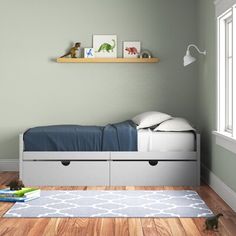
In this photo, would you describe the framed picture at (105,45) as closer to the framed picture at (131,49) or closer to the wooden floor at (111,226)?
the framed picture at (131,49)

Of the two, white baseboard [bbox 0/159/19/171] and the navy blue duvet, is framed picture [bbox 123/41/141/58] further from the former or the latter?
white baseboard [bbox 0/159/19/171]

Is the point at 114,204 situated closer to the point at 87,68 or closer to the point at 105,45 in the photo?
the point at 87,68

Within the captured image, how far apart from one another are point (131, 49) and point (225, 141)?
2018 mm

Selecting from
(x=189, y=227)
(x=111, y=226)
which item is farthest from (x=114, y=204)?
(x=189, y=227)

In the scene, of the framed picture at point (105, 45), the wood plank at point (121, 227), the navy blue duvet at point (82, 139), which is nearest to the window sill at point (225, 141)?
the navy blue duvet at point (82, 139)

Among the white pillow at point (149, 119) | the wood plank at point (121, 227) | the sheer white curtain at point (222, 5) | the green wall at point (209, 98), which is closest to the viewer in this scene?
the wood plank at point (121, 227)

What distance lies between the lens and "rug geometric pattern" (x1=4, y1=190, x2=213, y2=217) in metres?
3.79

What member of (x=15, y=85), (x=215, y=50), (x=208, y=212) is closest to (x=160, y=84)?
(x=215, y=50)

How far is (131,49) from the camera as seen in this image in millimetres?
5855

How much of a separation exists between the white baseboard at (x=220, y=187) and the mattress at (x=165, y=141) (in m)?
0.34

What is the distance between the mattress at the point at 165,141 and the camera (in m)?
5.03

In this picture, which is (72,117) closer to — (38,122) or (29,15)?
(38,122)

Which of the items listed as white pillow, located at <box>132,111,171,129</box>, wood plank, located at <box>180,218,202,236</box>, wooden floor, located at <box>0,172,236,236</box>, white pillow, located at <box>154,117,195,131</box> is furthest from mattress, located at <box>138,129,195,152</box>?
wood plank, located at <box>180,218,202,236</box>

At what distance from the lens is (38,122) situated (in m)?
5.91
